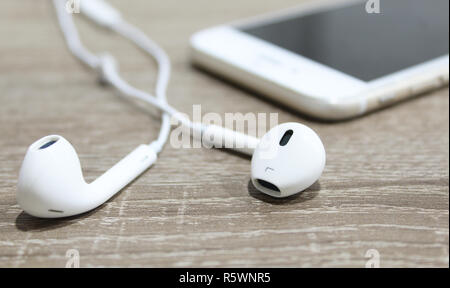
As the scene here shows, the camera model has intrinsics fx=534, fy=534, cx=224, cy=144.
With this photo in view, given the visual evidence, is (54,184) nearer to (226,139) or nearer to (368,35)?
(226,139)

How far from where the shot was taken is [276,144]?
16.3 inches

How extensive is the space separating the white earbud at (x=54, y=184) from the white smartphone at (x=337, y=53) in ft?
0.79

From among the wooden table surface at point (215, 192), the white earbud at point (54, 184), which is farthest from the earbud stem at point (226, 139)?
the white earbud at point (54, 184)

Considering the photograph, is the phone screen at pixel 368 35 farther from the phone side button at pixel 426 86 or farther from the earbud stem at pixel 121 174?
the earbud stem at pixel 121 174

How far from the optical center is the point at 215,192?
17.3 inches

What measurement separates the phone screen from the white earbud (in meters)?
0.31

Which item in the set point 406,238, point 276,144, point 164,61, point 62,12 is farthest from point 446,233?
point 62,12

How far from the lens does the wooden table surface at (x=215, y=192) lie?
1.23 feet

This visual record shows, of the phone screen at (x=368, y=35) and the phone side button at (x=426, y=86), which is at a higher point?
the phone screen at (x=368, y=35)

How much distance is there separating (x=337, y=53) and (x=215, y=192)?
0.86 feet

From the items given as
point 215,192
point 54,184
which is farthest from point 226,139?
point 54,184

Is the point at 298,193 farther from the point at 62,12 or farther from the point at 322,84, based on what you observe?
the point at 62,12

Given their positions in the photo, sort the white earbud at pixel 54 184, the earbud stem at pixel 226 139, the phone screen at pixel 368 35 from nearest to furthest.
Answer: the white earbud at pixel 54 184 → the earbud stem at pixel 226 139 → the phone screen at pixel 368 35

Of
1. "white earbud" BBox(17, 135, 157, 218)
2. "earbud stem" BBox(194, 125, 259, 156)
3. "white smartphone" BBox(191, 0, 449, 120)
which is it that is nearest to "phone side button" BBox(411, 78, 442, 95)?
"white smartphone" BBox(191, 0, 449, 120)
